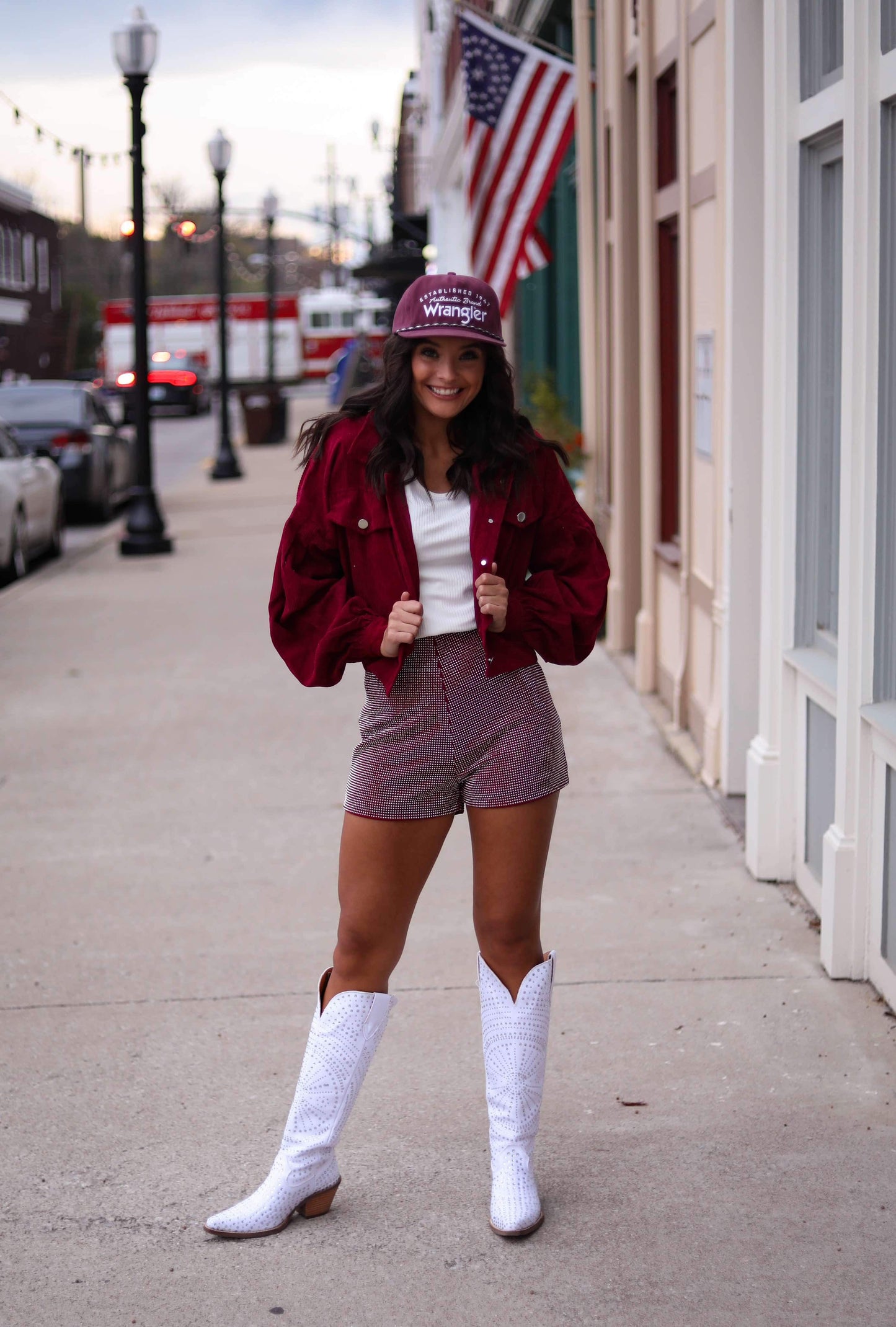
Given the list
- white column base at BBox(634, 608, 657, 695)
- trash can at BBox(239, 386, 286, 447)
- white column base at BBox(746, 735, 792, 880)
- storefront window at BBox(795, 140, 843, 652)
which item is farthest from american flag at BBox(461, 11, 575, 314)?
trash can at BBox(239, 386, 286, 447)

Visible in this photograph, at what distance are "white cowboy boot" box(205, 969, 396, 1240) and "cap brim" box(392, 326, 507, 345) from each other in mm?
1321

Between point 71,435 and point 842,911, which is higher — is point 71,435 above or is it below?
above

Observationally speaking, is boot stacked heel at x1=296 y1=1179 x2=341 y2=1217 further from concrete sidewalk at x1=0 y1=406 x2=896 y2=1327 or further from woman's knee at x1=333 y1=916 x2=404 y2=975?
woman's knee at x1=333 y1=916 x2=404 y2=975

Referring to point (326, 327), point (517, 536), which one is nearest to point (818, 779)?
point (517, 536)

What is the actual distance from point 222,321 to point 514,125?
13454mm

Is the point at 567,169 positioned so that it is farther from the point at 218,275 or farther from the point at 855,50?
the point at 218,275

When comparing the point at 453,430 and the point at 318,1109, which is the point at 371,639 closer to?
the point at 453,430

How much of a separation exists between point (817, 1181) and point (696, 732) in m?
3.88

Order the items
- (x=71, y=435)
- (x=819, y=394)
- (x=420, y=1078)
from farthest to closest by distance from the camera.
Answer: (x=71, y=435) < (x=819, y=394) < (x=420, y=1078)

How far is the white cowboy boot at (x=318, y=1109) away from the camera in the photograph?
3.29 meters

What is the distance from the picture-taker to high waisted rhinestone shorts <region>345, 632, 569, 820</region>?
3.22 meters

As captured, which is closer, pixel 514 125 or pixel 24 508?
pixel 514 125

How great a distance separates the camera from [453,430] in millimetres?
3277

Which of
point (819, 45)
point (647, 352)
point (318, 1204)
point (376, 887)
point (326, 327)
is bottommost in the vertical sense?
point (318, 1204)
